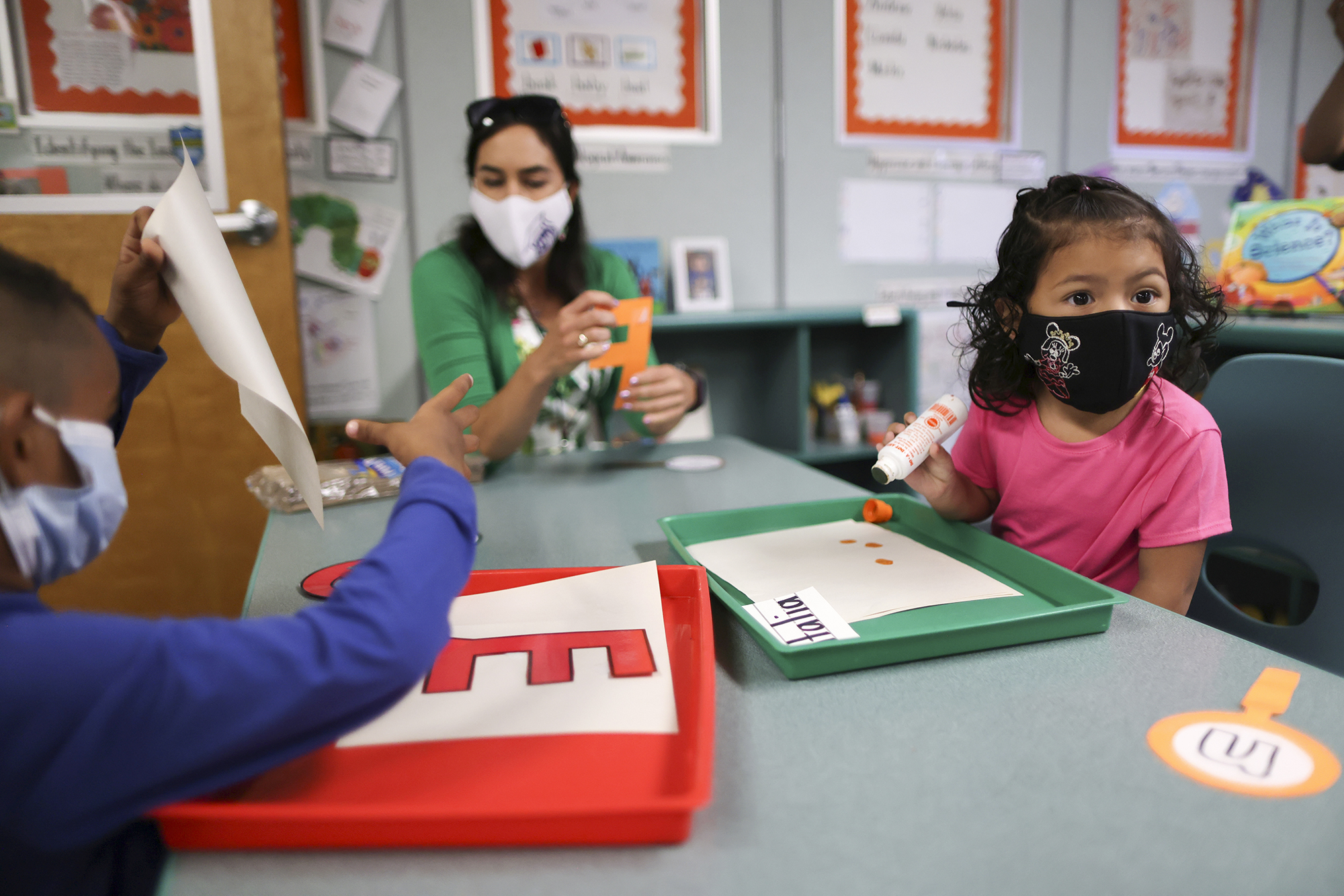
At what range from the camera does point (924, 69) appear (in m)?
2.36

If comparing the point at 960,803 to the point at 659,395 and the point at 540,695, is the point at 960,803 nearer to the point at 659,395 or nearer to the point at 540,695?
the point at 540,695

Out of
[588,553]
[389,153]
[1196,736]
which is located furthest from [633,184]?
[1196,736]

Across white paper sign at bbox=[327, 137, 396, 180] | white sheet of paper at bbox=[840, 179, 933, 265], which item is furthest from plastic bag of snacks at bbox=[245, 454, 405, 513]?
white sheet of paper at bbox=[840, 179, 933, 265]

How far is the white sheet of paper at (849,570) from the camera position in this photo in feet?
2.25

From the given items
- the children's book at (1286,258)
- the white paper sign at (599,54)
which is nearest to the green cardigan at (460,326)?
the white paper sign at (599,54)

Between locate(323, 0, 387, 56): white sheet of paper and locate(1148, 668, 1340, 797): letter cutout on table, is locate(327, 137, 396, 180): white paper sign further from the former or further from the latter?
locate(1148, 668, 1340, 797): letter cutout on table

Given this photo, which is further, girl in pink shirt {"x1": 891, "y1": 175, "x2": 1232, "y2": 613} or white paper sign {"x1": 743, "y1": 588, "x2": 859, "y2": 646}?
girl in pink shirt {"x1": 891, "y1": 175, "x2": 1232, "y2": 613}

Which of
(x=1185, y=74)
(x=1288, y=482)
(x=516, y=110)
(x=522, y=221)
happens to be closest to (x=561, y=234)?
(x=522, y=221)

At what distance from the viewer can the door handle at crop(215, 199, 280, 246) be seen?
1491 millimetres

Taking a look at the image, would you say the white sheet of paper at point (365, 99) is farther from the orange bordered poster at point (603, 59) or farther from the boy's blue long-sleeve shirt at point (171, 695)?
the boy's blue long-sleeve shirt at point (171, 695)

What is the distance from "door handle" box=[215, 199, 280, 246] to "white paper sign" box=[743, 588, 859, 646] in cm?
131

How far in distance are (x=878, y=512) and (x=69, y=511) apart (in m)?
0.75

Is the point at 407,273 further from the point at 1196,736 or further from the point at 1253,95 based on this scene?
the point at 1253,95

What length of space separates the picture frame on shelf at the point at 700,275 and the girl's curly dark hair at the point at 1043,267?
1.17 meters
